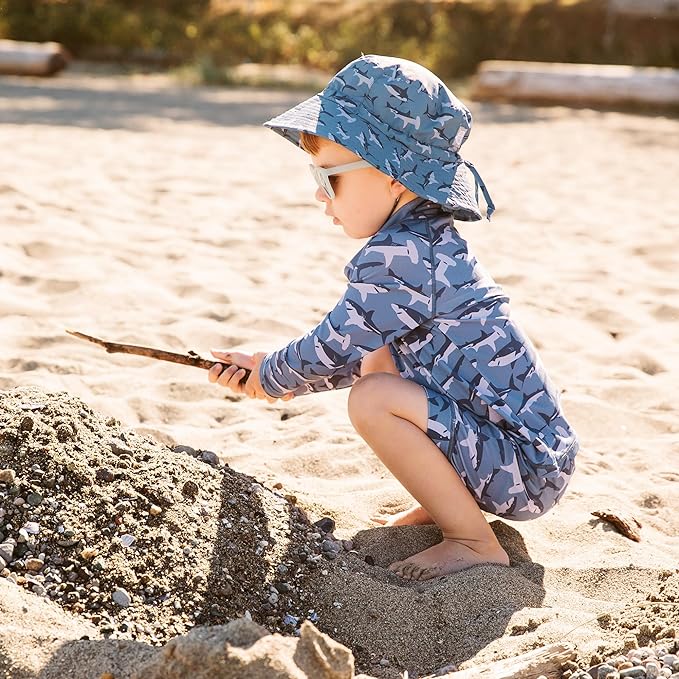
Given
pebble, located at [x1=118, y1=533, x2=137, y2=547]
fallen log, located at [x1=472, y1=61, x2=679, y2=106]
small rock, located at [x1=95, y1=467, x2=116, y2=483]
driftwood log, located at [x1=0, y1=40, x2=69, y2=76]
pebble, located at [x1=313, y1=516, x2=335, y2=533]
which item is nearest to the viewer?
pebble, located at [x1=118, y1=533, x2=137, y2=547]

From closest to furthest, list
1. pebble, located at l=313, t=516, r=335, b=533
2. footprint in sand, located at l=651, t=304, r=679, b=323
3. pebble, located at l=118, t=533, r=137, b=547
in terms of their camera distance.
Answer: pebble, located at l=118, t=533, r=137, b=547
pebble, located at l=313, t=516, r=335, b=533
footprint in sand, located at l=651, t=304, r=679, b=323

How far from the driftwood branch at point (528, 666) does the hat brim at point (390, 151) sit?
3.61ft

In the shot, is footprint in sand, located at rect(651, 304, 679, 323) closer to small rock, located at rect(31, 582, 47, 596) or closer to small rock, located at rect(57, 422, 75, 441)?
small rock, located at rect(57, 422, 75, 441)

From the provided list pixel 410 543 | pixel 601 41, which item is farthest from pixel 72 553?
pixel 601 41

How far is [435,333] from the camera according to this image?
Answer: 8.73ft

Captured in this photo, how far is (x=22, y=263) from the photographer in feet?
15.6

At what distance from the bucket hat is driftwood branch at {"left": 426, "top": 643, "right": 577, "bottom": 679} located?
3.61 ft

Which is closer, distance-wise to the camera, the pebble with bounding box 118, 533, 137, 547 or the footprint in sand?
the pebble with bounding box 118, 533, 137, 547

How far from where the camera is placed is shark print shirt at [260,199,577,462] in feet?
8.61

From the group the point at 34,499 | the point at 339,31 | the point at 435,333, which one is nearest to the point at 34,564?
the point at 34,499

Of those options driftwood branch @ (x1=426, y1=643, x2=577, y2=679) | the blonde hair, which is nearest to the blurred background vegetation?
the blonde hair

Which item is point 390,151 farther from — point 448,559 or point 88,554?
point 88,554

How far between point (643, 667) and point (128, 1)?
16.2 m

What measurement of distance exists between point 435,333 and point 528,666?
0.90 meters
